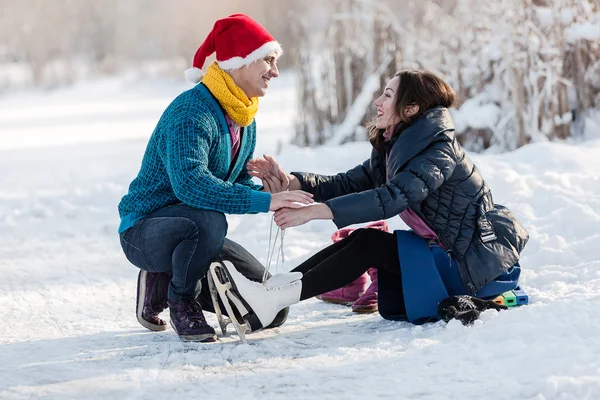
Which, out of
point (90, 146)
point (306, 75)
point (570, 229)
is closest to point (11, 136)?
point (90, 146)

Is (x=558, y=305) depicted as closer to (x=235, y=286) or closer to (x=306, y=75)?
(x=235, y=286)

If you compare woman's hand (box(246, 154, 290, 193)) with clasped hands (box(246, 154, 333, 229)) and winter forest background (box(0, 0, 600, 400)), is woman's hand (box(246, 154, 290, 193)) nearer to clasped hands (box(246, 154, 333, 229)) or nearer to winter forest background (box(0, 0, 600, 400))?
clasped hands (box(246, 154, 333, 229))

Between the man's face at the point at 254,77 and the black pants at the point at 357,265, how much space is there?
690 mm

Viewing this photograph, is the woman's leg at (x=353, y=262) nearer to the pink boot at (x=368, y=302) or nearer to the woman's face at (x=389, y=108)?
the pink boot at (x=368, y=302)

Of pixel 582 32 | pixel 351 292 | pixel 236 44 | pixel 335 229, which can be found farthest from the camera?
pixel 582 32

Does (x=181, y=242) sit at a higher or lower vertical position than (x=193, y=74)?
lower

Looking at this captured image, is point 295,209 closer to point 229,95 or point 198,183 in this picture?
point 198,183

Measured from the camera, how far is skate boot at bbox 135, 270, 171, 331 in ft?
11.3

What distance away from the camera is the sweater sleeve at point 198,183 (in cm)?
306

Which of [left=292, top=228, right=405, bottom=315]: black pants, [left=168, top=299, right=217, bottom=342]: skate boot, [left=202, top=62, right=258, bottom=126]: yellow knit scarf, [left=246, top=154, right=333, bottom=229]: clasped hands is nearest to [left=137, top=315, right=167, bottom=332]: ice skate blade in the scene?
[left=168, top=299, right=217, bottom=342]: skate boot

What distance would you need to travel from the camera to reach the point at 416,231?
3.38 metres

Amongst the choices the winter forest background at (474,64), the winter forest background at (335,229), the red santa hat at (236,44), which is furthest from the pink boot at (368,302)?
the winter forest background at (474,64)

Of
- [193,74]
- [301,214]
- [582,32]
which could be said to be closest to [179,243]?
[301,214]

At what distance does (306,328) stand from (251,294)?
15.3 inches
